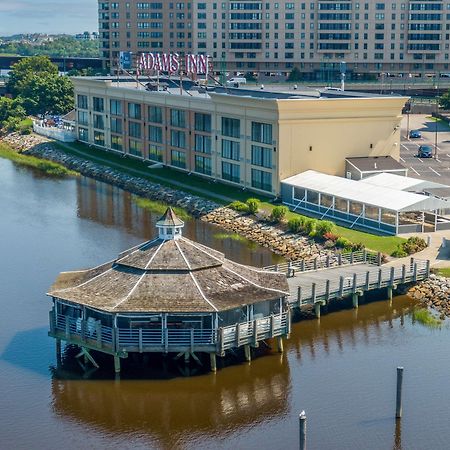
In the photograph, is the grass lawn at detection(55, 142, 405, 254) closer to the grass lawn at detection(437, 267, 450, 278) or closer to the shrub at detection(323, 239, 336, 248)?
the shrub at detection(323, 239, 336, 248)

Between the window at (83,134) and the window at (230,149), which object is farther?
the window at (83,134)

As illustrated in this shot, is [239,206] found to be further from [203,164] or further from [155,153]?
[155,153]

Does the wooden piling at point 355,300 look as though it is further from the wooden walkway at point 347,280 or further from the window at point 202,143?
the window at point 202,143

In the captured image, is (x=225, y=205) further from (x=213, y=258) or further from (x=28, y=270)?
(x=213, y=258)

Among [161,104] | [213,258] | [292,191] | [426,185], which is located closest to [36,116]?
[161,104]

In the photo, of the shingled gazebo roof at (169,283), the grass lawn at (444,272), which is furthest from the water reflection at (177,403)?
the grass lawn at (444,272)

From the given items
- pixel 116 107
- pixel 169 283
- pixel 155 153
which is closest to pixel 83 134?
pixel 116 107
